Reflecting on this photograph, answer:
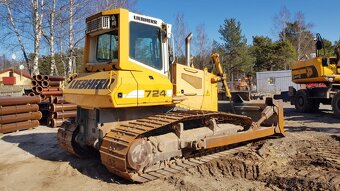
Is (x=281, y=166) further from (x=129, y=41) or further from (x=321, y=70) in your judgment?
(x=321, y=70)

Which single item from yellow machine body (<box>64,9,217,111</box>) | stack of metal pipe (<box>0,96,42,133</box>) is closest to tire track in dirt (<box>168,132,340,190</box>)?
yellow machine body (<box>64,9,217,111</box>)

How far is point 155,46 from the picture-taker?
6570 millimetres

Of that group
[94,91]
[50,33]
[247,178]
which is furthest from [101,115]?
[50,33]

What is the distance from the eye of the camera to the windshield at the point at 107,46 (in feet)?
21.4

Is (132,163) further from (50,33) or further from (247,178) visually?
(50,33)

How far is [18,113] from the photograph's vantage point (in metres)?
12.0

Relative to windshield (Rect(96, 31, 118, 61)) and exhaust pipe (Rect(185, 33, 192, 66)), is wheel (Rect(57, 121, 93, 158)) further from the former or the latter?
exhaust pipe (Rect(185, 33, 192, 66))

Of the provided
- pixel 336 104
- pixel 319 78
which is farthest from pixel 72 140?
pixel 319 78

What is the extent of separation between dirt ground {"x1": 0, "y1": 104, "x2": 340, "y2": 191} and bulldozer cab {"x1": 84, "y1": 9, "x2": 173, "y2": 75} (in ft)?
6.50

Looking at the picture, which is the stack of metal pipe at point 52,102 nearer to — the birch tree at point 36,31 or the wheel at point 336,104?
the birch tree at point 36,31

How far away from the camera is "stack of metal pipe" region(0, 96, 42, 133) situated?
11602 mm

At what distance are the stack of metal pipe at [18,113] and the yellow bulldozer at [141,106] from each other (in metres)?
4.94

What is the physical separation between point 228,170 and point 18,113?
27.8 feet

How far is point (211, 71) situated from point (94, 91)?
10.5 ft
